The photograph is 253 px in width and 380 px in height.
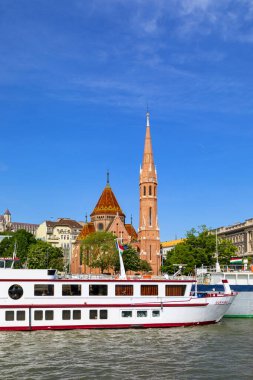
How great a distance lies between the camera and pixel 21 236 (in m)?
118

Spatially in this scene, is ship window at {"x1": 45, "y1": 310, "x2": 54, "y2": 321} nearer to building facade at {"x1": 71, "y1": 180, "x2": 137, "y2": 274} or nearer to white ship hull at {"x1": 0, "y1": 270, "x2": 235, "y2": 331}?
white ship hull at {"x1": 0, "y1": 270, "x2": 235, "y2": 331}

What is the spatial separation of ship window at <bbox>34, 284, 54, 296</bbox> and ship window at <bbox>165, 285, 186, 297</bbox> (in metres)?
8.68

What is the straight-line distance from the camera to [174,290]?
39844mm

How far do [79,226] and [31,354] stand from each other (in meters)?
156

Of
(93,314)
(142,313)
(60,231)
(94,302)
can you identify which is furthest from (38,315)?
(60,231)

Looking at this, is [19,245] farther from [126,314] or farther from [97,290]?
[126,314]

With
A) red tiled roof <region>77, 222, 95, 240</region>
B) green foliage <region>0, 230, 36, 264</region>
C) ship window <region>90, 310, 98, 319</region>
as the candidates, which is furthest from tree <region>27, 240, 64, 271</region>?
ship window <region>90, 310, 98, 319</region>

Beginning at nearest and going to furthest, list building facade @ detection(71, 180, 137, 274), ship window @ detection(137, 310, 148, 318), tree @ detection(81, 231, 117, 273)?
ship window @ detection(137, 310, 148, 318), tree @ detection(81, 231, 117, 273), building facade @ detection(71, 180, 137, 274)

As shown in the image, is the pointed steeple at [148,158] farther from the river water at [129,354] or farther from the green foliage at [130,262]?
the river water at [129,354]

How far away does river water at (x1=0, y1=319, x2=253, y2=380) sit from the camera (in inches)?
965

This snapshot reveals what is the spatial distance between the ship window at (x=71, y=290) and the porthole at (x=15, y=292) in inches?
121

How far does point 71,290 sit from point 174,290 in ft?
25.8

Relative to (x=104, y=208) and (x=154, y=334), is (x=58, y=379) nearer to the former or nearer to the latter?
(x=154, y=334)

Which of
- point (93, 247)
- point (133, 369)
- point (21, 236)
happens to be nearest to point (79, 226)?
point (21, 236)
